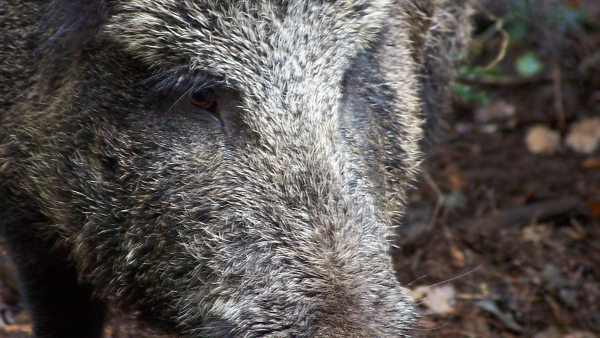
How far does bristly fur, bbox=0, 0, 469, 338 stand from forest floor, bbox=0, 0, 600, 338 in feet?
2.05

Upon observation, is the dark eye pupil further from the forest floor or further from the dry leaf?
the dry leaf

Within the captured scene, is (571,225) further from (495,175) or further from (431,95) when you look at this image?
(431,95)

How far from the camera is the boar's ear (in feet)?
9.39

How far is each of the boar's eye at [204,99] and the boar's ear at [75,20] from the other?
0.48 meters

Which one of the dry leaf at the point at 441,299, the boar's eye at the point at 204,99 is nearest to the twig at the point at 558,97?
the dry leaf at the point at 441,299

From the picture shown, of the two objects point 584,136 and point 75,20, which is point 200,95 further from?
point 584,136

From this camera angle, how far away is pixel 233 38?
2.71 metres

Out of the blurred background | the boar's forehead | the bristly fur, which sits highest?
the boar's forehead

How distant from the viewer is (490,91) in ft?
21.1

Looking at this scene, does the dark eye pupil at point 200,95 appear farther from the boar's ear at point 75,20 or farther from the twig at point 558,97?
the twig at point 558,97

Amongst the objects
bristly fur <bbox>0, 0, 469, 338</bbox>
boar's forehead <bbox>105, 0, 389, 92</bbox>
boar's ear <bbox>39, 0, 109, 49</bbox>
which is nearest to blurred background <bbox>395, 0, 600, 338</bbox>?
bristly fur <bbox>0, 0, 469, 338</bbox>

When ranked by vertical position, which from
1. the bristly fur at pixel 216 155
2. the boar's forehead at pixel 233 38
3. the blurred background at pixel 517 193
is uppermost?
the boar's forehead at pixel 233 38

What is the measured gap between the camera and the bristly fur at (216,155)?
2.50 metres

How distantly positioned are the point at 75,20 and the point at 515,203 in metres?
3.56
